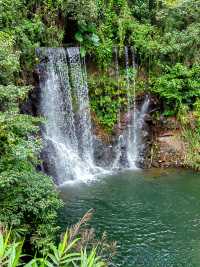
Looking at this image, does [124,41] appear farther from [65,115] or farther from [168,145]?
[168,145]

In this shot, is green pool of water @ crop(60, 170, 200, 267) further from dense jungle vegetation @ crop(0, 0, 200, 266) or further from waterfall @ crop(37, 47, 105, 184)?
dense jungle vegetation @ crop(0, 0, 200, 266)

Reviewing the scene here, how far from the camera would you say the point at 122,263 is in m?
8.21

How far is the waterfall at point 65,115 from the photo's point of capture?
45.6ft

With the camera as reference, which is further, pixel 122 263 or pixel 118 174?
pixel 118 174

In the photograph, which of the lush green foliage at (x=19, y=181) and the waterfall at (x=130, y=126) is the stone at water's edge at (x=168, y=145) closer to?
the waterfall at (x=130, y=126)

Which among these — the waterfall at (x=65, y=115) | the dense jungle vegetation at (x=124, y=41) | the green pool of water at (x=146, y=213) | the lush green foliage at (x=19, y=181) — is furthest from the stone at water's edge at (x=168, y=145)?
the lush green foliage at (x=19, y=181)

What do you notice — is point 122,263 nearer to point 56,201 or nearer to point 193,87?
point 56,201

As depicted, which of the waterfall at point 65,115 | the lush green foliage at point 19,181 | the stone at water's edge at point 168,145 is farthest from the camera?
the stone at water's edge at point 168,145

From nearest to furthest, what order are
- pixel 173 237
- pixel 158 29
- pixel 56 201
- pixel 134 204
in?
pixel 56 201, pixel 173 237, pixel 134 204, pixel 158 29

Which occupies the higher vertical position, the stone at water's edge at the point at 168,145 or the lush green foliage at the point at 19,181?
the lush green foliage at the point at 19,181

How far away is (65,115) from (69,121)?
0.26m

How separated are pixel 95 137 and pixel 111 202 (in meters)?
4.23

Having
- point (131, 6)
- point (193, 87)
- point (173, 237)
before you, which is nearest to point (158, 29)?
point (131, 6)

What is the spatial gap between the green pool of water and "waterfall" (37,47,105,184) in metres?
1.20
